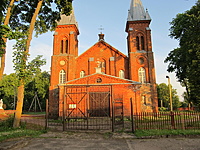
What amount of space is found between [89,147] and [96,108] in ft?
39.7

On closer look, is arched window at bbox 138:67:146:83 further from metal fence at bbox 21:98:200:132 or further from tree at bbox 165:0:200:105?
metal fence at bbox 21:98:200:132

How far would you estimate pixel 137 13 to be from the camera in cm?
2495

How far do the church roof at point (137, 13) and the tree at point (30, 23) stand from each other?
13.7 meters

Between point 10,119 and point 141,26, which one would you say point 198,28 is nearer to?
point 141,26

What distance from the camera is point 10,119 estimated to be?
11234mm

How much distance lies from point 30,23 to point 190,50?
14.8m

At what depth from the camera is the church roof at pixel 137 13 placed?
955 inches

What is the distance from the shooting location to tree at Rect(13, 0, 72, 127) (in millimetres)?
10570

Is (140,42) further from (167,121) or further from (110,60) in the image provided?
(167,121)

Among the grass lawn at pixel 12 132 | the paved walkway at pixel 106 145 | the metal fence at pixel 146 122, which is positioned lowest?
the paved walkway at pixel 106 145

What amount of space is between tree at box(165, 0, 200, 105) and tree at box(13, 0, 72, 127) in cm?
1184

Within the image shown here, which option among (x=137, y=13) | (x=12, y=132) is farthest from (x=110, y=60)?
(x=12, y=132)

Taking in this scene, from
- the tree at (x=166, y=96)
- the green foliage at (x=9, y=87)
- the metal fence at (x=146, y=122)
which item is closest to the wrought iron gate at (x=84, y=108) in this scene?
the metal fence at (x=146, y=122)

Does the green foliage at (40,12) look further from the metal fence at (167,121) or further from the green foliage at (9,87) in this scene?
the metal fence at (167,121)
